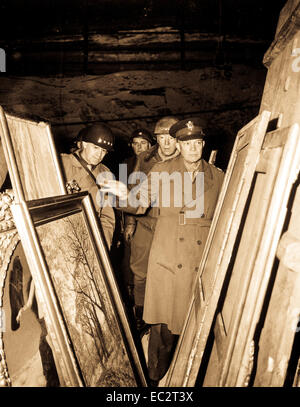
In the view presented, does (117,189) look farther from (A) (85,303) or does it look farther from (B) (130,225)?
(B) (130,225)

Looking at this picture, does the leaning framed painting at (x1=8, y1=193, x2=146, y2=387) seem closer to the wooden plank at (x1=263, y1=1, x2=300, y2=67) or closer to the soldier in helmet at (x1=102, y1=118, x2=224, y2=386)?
the soldier in helmet at (x1=102, y1=118, x2=224, y2=386)

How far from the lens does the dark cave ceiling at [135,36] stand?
203 inches

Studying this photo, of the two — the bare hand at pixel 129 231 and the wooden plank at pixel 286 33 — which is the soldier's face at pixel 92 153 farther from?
the wooden plank at pixel 286 33

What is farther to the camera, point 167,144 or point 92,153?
point 167,144

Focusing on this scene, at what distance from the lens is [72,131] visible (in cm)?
566

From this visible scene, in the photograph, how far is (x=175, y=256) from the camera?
2486 mm

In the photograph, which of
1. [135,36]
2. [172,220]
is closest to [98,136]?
[172,220]

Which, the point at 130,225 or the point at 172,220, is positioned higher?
the point at 172,220

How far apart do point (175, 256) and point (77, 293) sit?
1049 mm

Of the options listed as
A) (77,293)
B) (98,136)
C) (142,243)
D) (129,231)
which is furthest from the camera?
(129,231)

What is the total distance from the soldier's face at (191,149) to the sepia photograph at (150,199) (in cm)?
2

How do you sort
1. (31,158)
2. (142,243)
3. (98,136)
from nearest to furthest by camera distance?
(31,158)
(98,136)
(142,243)

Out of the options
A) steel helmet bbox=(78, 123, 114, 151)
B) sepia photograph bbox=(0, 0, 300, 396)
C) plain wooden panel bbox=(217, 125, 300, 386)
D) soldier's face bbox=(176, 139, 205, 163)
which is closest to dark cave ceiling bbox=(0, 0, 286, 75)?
sepia photograph bbox=(0, 0, 300, 396)
